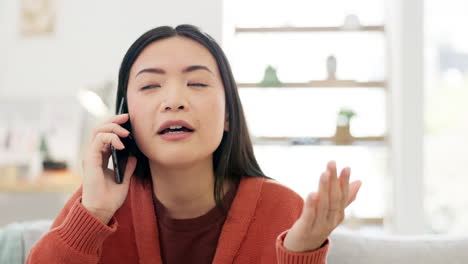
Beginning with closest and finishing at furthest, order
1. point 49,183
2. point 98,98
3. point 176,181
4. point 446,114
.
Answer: point 176,181 → point 49,183 → point 98,98 → point 446,114

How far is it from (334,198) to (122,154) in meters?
0.60

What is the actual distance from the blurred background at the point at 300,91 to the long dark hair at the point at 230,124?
217 cm

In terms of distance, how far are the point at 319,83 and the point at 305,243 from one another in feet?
9.20

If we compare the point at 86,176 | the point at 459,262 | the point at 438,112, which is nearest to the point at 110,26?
the point at 438,112

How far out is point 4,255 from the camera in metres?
1.35

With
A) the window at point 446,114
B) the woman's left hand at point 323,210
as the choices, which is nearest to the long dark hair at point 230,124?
the woman's left hand at point 323,210

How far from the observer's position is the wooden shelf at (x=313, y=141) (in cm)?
357

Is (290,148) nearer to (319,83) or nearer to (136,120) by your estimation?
(319,83)

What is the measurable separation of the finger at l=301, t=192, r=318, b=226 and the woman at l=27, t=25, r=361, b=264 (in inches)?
9.7

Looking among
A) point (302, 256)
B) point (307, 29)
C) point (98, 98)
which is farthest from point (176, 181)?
point (307, 29)

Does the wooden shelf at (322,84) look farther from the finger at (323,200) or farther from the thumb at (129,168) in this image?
the finger at (323,200)

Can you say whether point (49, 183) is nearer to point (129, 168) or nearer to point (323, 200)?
point (129, 168)

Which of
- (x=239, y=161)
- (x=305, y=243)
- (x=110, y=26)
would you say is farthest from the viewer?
(x=110, y=26)

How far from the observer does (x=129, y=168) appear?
1195mm
